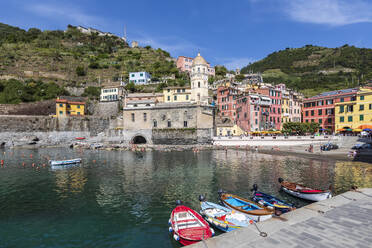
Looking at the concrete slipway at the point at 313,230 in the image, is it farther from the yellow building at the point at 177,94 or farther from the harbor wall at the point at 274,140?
the yellow building at the point at 177,94

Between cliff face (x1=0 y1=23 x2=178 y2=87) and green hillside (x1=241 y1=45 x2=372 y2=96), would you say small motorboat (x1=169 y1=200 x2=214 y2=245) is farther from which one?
green hillside (x1=241 y1=45 x2=372 y2=96)

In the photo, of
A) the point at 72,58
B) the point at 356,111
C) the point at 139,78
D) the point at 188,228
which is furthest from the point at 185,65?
the point at 188,228

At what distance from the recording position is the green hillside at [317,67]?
9294cm

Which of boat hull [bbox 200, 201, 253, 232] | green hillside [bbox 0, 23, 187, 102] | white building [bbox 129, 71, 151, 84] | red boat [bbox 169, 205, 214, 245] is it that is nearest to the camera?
red boat [bbox 169, 205, 214, 245]

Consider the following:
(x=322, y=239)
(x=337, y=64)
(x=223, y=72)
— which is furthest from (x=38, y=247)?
(x=337, y=64)

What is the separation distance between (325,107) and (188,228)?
57.1m

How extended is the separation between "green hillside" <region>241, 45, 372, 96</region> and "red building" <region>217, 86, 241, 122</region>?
38.5m

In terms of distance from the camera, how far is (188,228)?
11094 millimetres

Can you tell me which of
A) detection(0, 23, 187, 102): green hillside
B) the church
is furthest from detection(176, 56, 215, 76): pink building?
the church

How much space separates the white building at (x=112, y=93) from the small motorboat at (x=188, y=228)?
2490 inches

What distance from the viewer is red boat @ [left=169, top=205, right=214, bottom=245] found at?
33.8ft

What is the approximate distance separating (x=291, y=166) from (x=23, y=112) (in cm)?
7595

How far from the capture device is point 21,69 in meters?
85.4

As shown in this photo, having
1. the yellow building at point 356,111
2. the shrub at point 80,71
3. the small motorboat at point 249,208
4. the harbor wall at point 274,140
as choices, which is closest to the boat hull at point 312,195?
the small motorboat at point 249,208
